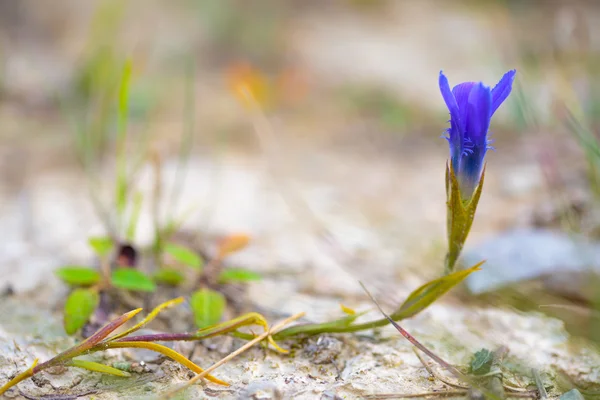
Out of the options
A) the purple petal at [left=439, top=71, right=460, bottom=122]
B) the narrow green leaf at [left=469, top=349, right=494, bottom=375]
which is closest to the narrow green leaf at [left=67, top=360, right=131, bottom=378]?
the narrow green leaf at [left=469, top=349, right=494, bottom=375]

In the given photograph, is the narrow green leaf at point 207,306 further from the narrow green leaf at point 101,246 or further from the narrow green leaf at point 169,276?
the narrow green leaf at point 101,246

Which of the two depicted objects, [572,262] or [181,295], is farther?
[572,262]

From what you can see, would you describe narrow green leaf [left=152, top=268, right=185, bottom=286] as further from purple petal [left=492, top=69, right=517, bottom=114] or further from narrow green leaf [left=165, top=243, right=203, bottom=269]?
purple petal [left=492, top=69, right=517, bottom=114]

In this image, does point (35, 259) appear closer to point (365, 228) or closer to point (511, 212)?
point (365, 228)

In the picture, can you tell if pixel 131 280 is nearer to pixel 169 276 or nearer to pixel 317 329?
pixel 169 276

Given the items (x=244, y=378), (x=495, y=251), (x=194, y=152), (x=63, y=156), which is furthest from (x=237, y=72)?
(x=244, y=378)

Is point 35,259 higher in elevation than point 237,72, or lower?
lower

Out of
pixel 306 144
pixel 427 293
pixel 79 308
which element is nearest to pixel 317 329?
pixel 427 293
